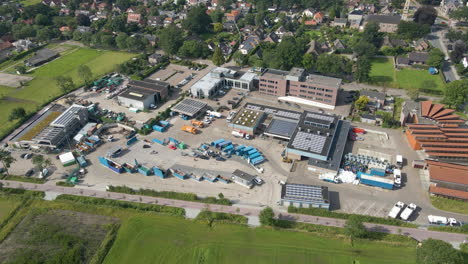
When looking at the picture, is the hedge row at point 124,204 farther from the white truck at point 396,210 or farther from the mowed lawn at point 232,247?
the white truck at point 396,210

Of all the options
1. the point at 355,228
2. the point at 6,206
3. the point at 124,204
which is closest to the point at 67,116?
the point at 6,206

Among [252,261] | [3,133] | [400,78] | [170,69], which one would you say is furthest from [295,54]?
[3,133]

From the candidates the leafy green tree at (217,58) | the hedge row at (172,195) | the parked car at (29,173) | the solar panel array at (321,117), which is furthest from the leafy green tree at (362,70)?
the parked car at (29,173)

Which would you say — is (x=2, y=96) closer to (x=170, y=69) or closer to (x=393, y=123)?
(x=170, y=69)

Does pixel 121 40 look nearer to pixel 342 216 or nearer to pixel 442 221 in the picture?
pixel 342 216

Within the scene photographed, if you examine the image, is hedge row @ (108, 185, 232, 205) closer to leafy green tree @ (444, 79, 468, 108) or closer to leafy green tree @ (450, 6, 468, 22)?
leafy green tree @ (444, 79, 468, 108)

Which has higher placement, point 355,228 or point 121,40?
point 121,40
